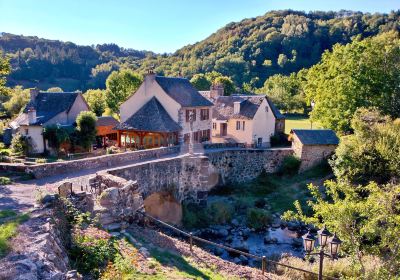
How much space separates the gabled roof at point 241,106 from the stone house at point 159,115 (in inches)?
166

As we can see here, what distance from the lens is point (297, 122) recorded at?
57.3 m

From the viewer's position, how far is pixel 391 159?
82.9 feet

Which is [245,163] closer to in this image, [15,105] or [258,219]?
[258,219]

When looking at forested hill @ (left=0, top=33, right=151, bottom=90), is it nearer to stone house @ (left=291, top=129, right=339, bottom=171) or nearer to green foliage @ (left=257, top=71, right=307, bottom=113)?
green foliage @ (left=257, top=71, right=307, bottom=113)

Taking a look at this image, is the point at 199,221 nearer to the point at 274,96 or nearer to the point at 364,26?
the point at 274,96

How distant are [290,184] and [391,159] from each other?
355 inches

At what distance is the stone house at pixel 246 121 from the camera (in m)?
37.7

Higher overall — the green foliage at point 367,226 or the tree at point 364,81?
the tree at point 364,81

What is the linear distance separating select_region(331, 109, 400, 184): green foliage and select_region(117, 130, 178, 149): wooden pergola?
14289 millimetres

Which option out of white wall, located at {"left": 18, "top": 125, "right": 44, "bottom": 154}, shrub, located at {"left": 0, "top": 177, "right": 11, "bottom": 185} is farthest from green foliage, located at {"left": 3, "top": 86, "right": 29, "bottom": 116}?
shrub, located at {"left": 0, "top": 177, "right": 11, "bottom": 185}

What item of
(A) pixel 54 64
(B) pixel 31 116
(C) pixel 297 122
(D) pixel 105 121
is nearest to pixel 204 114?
(D) pixel 105 121

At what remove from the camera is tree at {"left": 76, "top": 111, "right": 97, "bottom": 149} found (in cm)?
3372

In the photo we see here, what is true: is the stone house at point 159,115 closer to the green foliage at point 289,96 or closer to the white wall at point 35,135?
the white wall at point 35,135

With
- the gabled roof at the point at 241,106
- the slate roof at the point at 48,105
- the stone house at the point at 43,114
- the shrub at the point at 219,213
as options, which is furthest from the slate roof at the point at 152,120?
the gabled roof at the point at 241,106
